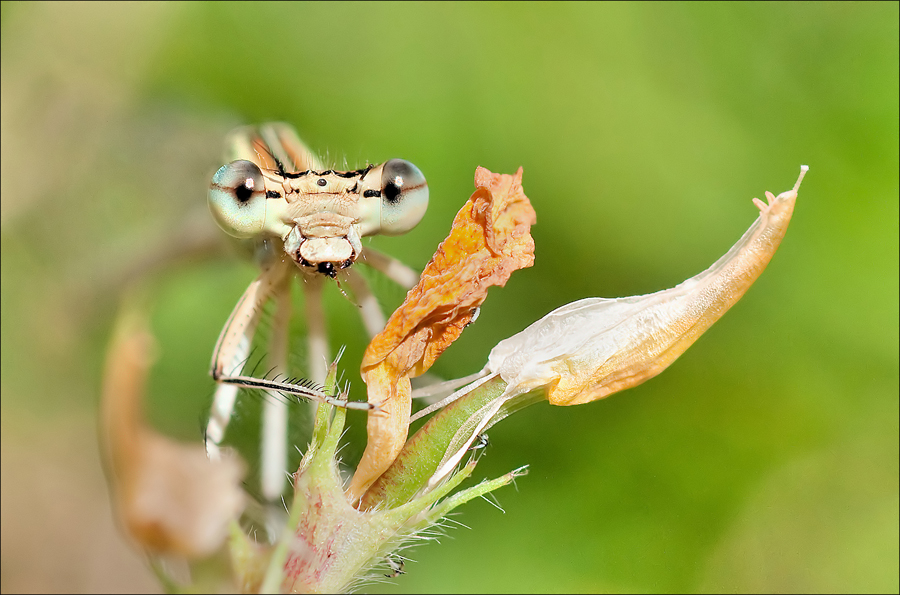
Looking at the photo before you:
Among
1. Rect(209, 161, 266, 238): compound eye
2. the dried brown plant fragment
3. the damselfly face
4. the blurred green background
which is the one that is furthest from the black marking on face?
the dried brown plant fragment

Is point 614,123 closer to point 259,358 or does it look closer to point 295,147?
point 295,147

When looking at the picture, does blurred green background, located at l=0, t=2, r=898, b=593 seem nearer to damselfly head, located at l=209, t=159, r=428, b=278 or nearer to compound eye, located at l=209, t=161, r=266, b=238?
damselfly head, located at l=209, t=159, r=428, b=278

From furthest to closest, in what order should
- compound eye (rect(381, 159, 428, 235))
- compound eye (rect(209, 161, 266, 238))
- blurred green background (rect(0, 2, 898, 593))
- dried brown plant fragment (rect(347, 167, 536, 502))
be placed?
blurred green background (rect(0, 2, 898, 593)) → compound eye (rect(381, 159, 428, 235)) → compound eye (rect(209, 161, 266, 238)) → dried brown plant fragment (rect(347, 167, 536, 502))

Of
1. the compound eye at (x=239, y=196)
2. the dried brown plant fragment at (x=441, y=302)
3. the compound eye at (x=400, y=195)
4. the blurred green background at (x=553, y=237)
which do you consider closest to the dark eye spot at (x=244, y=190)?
the compound eye at (x=239, y=196)

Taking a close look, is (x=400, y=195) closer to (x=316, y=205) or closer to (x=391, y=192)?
(x=391, y=192)

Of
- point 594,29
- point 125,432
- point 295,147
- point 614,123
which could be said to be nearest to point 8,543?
point 125,432

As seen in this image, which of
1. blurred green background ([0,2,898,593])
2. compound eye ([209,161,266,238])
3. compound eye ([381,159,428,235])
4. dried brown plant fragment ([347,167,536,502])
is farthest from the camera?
blurred green background ([0,2,898,593])
